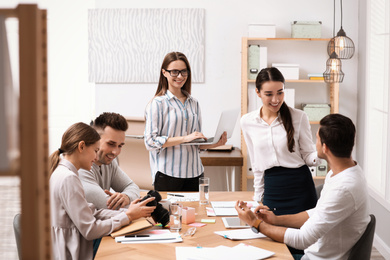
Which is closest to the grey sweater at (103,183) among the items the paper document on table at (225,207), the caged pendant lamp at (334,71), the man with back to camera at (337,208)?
the paper document on table at (225,207)

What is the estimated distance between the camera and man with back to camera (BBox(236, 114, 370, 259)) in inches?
77.4

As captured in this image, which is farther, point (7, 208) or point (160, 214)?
point (160, 214)

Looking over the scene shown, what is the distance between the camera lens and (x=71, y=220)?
2.11 m

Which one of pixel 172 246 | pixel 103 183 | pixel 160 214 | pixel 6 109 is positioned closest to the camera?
pixel 6 109

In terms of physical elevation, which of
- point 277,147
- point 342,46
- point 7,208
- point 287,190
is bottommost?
point 287,190

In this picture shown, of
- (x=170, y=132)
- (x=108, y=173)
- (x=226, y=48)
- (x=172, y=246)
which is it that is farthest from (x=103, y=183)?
(x=226, y=48)

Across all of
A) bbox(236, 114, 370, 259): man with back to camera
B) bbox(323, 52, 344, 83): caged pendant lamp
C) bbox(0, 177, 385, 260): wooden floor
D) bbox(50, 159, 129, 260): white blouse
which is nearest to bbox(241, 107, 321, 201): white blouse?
bbox(236, 114, 370, 259): man with back to camera

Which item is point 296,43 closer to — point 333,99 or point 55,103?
point 333,99

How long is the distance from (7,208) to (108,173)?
6.77 ft

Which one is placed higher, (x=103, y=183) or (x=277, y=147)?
(x=277, y=147)

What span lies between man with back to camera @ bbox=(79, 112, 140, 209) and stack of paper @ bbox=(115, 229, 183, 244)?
12.5 inches

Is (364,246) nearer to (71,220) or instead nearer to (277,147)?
(277,147)

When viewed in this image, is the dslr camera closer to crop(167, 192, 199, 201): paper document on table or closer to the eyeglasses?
crop(167, 192, 199, 201): paper document on table

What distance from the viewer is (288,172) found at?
2.75 m
